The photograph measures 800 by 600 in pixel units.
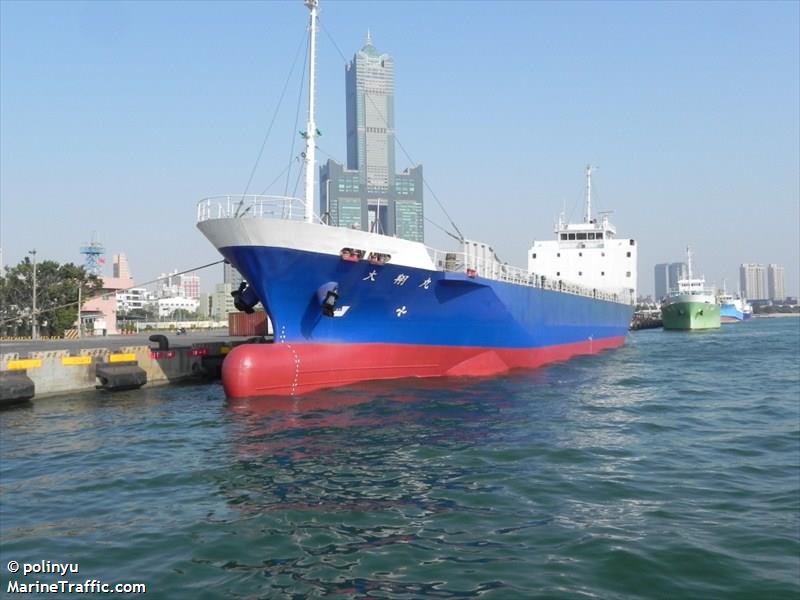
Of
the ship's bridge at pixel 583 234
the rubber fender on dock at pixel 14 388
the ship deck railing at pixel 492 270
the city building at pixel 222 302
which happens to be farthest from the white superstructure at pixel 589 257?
the city building at pixel 222 302

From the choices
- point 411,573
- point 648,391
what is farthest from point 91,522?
point 648,391

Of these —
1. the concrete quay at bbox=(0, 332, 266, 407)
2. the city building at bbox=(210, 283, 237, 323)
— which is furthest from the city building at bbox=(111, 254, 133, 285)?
the concrete quay at bbox=(0, 332, 266, 407)

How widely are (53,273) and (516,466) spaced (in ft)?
151

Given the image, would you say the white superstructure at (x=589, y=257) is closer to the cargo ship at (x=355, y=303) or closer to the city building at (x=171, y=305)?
the cargo ship at (x=355, y=303)

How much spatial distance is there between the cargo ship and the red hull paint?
28mm

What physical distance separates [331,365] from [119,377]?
7397 mm

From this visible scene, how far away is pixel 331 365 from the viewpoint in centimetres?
1592

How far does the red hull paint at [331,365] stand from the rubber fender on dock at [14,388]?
5506 mm

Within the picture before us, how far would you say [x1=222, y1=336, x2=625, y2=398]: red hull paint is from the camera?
14992mm

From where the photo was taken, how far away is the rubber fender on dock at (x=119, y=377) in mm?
18469

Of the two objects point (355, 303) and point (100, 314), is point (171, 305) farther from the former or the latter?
point (355, 303)

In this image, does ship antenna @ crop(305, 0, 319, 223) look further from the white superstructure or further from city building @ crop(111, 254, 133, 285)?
city building @ crop(111, 254, 133, 285)

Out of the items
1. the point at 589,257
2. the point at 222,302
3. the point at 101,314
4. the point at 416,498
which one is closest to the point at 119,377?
the point at 416,498

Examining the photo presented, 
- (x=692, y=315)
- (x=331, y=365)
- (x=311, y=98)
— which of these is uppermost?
(x=311, y=98)
